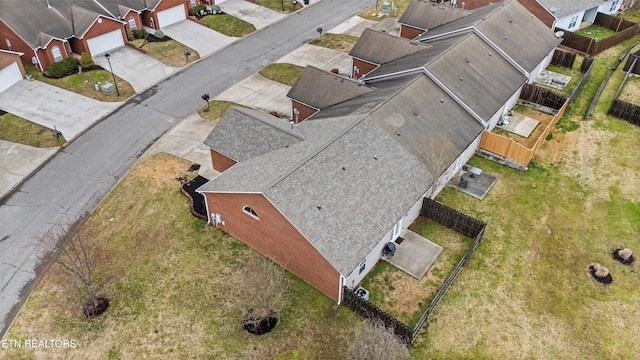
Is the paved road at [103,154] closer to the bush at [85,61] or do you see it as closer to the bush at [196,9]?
the bush at [85,61]

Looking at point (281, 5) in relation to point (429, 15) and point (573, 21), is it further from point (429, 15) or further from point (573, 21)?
point (573, 21)

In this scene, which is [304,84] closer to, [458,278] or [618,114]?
[458,278]

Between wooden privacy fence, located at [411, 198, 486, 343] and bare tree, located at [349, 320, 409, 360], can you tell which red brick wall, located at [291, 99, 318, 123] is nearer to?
wooden privacy fence, located at [411, 198, 486, 343]

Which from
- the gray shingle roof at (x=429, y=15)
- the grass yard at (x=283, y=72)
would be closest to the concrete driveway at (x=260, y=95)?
the grass yard at (x=283, y=72)

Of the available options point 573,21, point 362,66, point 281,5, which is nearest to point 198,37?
point 281,5

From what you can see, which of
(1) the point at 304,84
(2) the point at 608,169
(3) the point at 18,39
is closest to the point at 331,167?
(1) the point at 304,84
